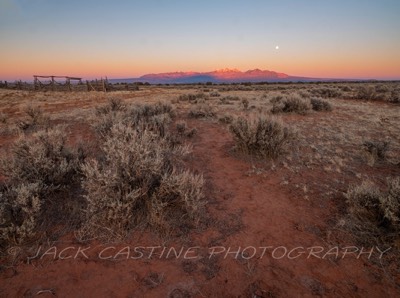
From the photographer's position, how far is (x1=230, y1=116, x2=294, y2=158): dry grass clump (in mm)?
6125

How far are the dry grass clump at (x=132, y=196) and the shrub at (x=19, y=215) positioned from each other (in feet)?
2.06

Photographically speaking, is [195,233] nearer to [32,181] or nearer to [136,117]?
[32,181]

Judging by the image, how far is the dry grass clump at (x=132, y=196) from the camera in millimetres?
3525

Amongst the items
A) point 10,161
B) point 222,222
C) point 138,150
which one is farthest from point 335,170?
point 10,161

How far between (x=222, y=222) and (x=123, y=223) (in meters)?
1.40

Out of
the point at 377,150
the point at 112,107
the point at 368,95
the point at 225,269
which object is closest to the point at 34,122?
the point at 112,107

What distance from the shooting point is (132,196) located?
11.6ft

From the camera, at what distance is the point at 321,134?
8414 millimetres

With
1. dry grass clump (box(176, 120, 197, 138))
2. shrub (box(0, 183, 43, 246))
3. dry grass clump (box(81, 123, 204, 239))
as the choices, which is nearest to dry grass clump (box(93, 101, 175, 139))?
dry grass clump (box(176, 120, 197, 138))

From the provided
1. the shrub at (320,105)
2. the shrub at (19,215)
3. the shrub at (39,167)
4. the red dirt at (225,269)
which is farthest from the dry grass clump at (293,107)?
the shrub at (19,215)

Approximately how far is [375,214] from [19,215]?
4825mm

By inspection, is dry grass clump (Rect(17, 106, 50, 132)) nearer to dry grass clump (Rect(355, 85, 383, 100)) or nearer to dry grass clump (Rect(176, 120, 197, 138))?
dry grass clump (Rect(176, 120, 197, 138))

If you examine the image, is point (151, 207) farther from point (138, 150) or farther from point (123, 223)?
point (138, 150)

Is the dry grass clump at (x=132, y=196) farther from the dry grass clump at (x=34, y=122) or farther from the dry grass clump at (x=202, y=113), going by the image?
the dry grass clump at (x=202, y=113)
